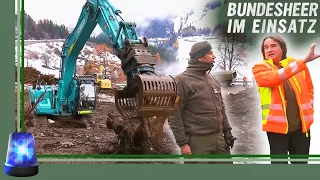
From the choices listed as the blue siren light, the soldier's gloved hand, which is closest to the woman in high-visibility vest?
the soldier's gloved hand

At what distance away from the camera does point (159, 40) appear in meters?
6.46

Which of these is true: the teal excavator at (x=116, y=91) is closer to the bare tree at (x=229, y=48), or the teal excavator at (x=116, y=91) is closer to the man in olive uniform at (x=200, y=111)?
the man in olive uniform at (x=200, y=111)

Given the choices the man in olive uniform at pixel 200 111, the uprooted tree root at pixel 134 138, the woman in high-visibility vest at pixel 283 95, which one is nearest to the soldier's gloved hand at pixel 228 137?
the man in olive uniform at pixel 200 111

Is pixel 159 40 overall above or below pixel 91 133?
above

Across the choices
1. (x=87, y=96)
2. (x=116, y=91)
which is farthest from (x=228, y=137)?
(x=87, y=96)

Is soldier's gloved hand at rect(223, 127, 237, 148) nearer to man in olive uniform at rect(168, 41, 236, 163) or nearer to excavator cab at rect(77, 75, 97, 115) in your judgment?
man in olive uniform at rect(168, 41, 236, 163)

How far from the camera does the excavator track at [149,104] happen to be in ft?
18.8

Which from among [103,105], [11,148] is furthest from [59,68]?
[11,148]

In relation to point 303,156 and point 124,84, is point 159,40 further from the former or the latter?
point 303,156

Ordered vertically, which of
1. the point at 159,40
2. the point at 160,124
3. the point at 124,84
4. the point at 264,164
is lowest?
the point at 264,164

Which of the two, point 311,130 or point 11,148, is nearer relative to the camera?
point 11,148

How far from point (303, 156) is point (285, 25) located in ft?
4.80

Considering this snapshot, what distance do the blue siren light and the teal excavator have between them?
1.64ft

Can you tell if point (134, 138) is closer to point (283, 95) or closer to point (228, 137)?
point (228, 137)
